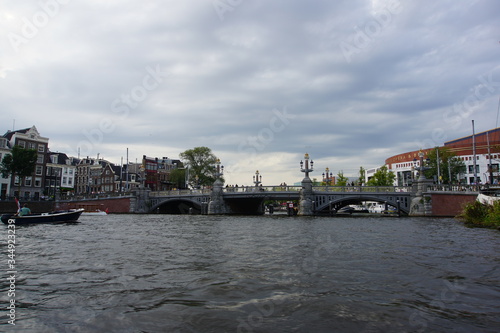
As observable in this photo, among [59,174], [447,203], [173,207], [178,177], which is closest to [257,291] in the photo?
[447,203]

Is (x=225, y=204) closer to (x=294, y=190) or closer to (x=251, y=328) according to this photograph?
(x=294, y=190)

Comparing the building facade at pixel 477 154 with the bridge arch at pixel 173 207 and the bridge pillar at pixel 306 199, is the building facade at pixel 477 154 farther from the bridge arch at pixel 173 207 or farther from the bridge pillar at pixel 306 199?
the bridge arch at pixel 173 207

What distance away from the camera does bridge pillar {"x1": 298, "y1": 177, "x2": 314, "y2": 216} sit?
51094 millimetres

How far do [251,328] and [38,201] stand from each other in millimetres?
72250

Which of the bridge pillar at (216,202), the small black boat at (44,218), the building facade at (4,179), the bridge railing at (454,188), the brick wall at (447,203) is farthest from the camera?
the building facade at (4,179)

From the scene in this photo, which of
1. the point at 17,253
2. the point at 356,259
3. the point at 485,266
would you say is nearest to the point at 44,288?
the point at 17,253

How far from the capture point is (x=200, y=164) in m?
99.3

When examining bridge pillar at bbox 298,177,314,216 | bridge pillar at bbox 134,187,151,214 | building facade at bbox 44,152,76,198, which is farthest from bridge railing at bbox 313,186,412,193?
building facade at bbox 44,152,76,198

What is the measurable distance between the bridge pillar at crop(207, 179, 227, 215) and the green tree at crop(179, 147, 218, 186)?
39367 millimetres

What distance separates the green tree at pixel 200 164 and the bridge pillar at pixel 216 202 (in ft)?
129

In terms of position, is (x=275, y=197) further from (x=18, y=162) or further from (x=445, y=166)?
(x=445, y=166)

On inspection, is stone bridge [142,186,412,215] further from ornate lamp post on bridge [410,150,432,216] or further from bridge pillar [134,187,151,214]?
ornate lamp post on bridge [410,150,432,216]

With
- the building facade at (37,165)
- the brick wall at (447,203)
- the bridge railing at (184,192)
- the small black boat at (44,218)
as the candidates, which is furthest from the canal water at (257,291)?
the building facade at (37,165)

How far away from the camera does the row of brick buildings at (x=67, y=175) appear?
2852 inches
